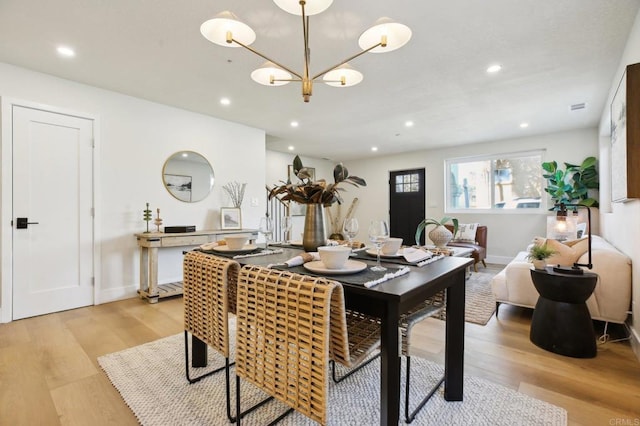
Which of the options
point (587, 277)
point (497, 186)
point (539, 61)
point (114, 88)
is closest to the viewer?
point (587, 277)

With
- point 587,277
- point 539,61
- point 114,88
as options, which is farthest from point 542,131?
point 114,88

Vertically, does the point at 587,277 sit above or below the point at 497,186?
below

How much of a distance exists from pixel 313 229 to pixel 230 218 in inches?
118

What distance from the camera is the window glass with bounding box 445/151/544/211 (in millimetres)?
5668

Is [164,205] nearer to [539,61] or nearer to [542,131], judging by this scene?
[539,61]

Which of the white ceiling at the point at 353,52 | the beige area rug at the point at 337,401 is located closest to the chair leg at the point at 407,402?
the beige area rug at the point at 337,401

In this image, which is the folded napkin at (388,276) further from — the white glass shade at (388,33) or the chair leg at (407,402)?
the white glass shade at (388,33)

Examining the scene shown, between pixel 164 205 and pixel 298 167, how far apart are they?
2.79 metres

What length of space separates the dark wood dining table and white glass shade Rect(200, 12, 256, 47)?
1.29 m

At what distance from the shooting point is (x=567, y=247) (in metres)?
2.67

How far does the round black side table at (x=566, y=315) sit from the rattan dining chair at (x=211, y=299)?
2.16m

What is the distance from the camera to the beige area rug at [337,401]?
1475 millimetres

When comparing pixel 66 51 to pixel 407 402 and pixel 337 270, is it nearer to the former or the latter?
pixel 337 270

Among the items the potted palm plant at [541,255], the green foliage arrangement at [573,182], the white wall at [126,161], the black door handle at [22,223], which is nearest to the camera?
the potted palm plant at [541,255]
